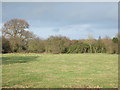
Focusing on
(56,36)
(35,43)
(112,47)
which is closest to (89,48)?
(112,47)

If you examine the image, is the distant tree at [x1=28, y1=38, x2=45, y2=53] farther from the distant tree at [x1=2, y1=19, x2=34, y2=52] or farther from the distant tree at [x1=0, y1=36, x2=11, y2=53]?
the distant tree at [x1=0, y1=36, x2=11, y2=53]

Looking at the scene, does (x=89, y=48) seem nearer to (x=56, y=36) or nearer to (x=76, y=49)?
(x=76, y=49)

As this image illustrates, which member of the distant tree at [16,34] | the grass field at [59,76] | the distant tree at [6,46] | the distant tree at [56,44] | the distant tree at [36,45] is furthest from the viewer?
the distant tree at [36,45]

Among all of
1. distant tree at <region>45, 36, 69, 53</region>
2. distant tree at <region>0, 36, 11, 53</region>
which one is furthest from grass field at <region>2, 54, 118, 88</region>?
distant tree at <region>45, 36, 69, 53</region>

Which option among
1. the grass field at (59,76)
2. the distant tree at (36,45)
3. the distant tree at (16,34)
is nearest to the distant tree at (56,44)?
the distant tree at (36,45)

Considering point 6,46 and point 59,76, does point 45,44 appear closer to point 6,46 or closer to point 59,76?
point 6,46

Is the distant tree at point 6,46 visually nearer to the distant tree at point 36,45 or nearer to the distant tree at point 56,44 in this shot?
the distant tree at point 36,45

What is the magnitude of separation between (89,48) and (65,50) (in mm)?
3860

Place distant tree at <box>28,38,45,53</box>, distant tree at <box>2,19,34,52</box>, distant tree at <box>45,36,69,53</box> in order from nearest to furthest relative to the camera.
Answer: distant tree at <box>2,19,34,52</box>, distant tree at <box>45,36,69,53</box>, distant tree at <box>28,38,45,53</box>

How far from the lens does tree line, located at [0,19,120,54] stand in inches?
963

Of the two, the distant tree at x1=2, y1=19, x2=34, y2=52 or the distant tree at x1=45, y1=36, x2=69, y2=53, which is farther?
the distant tree at x1=45, y1=36, x2=69, y2=53

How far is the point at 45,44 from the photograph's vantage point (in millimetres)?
25312

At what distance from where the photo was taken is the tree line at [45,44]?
24.5 meters

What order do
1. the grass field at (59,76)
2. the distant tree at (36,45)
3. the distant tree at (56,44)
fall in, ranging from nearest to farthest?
the grass field at (59,76) → the distant tree at (56,44) → the distant tree at (36,45)
